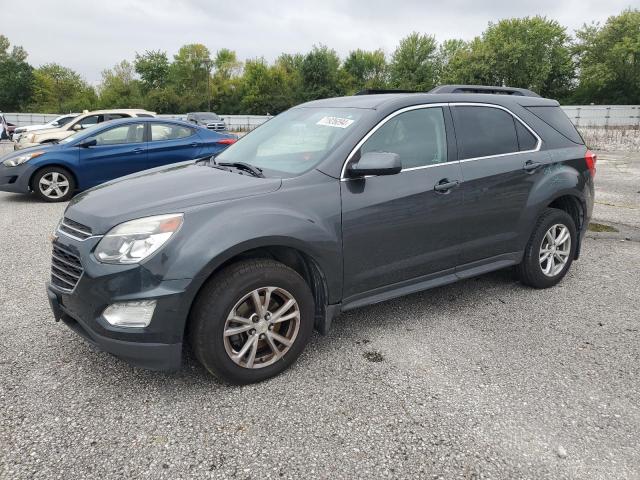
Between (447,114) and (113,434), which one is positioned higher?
(447,114)

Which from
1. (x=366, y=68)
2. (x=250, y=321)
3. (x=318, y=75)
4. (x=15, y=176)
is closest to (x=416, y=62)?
(x=366, y=68)

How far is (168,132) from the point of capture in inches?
379

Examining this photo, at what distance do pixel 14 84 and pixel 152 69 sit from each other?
65.6 feet

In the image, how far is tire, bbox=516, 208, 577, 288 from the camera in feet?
14.8

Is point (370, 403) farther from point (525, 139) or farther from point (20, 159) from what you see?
point (20, 159)

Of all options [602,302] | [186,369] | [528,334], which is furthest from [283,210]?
[602,302]

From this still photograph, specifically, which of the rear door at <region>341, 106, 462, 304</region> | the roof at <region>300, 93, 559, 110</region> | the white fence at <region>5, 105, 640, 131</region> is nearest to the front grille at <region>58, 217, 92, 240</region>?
the rear door at <region>341, 106, 462, 304</region>

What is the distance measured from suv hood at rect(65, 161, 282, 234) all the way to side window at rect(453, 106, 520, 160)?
163 centimetres

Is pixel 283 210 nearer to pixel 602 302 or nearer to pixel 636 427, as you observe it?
pixel 636 427

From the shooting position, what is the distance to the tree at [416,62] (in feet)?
245

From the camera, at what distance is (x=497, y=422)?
2721 millimetres

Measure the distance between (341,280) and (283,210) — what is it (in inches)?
24.3

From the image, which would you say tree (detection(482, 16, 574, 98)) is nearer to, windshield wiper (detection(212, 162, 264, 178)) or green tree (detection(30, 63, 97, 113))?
green tree (detection(30, 63, 97, 113))

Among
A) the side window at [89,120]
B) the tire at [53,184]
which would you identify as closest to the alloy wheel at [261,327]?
the tire at [53,184]
